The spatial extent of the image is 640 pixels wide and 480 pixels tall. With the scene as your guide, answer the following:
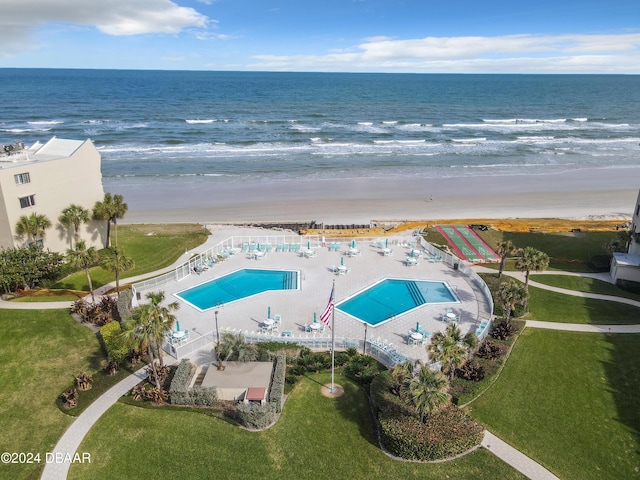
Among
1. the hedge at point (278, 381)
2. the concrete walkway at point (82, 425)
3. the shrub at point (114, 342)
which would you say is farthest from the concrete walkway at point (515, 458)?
the shrub at point (114, 342)

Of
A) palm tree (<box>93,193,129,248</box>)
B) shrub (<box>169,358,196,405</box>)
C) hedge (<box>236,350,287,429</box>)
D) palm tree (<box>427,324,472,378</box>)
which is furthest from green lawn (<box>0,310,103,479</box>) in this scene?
palm tree (<box>427,324,472,378</box>)

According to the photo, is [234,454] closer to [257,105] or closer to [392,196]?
[392,196]

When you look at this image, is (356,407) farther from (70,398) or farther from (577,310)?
(577,310)

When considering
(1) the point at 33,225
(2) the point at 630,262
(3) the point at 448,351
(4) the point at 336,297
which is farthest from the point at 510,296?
(1) the point at 33,225

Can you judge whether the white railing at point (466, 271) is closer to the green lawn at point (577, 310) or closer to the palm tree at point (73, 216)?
the green lawn at point (577, 310)

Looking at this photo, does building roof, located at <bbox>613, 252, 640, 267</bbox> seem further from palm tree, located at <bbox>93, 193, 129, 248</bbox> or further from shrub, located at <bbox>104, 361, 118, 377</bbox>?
palm tree, located at <bbox>93, 193, 129, 248</bbox>

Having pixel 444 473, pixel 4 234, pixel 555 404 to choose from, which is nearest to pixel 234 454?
pixel 444 473
